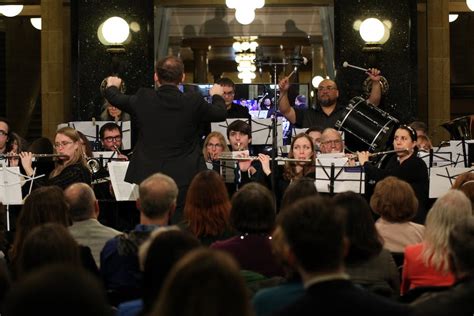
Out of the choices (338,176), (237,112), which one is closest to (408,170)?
(338,176)

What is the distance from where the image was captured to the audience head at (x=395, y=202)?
21.1ft

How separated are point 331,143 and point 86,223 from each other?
417 centimetres

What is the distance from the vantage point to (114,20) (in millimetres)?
13516

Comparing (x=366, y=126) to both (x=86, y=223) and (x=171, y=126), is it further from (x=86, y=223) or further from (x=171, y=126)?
(x=86, y=223)

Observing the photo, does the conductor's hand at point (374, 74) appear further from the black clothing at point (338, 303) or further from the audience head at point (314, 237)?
the black clothing at point (338, 303)

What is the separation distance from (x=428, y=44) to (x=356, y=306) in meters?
12.0

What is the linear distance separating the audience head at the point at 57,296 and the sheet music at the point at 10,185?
21.8 feet

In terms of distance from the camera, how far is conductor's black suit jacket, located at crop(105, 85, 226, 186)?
8180 millimetres

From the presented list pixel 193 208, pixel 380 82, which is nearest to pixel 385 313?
pixel 193 208

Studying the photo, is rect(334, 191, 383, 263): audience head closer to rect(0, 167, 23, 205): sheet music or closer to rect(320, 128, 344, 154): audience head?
rect(0, 167, 23, 205): sheet music

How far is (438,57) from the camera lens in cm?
1497

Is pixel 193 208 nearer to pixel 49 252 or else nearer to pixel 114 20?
pixel 49 252

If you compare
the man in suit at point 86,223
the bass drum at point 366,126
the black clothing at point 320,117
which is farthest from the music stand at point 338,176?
the man in suit at point 86,223

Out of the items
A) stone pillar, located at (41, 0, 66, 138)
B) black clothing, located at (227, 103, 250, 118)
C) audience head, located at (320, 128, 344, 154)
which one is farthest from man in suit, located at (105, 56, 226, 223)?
stone pillar, located at (41, 0, 66, 138)
